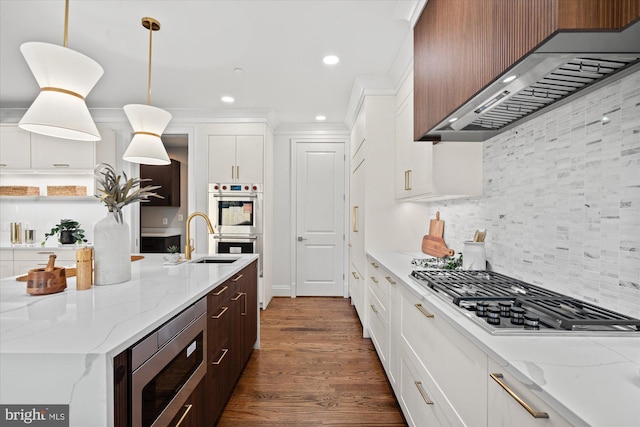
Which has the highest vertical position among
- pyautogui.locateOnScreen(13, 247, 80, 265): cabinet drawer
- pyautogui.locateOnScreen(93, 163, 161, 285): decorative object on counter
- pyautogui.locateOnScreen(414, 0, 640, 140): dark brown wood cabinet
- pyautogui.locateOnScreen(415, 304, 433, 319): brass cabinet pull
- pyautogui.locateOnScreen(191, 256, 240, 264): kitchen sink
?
pyautogui.locateOnScreen(414, 0, 640, 140): dark brown wood cabinet

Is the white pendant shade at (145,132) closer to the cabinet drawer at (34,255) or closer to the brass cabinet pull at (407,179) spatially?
the brass cabinet pull at (407,179)

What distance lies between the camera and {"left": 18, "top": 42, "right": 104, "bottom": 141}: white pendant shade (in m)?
1.42

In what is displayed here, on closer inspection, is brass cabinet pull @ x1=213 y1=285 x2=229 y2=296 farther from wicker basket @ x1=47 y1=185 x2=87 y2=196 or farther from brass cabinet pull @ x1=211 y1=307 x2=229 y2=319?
wicker basket @ x1=47 y1=185 x2=87 y2=196

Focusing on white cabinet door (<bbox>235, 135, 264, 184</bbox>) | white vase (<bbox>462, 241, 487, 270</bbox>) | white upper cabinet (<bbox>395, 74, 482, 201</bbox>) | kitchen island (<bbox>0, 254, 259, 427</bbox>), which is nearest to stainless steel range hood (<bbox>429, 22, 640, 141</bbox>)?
white upper cabinet (<bbox>395, 74, 482, 201</bbox>)

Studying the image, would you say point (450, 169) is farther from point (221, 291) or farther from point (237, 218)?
point (237, 218)

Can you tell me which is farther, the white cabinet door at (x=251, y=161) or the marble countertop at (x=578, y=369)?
the white cabinet door at (x=251, y=161)

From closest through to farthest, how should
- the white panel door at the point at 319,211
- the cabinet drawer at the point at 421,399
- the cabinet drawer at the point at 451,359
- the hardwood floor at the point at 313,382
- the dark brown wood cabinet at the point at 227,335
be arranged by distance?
1. the cabinet drawer at the point at 451,359
2. the cabinet drawer at the point at 421,399
3. the dark brown wood cabinet at the point at 227,335
4. the hardwood floor at the point at 313,382
5. the white panel door at the point at 319,211

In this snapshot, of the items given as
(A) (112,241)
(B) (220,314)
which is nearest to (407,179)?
(B) (220,314)

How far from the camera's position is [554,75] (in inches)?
45.0

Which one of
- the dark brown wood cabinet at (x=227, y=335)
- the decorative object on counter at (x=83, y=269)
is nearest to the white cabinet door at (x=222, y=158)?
the dark brown wood cabinet at (x=227, y=335)

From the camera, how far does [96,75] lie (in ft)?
5.29

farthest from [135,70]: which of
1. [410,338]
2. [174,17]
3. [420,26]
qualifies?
[410,338]

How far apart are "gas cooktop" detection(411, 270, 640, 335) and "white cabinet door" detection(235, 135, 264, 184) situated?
3.03 metres

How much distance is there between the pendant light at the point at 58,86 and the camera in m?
1.42
